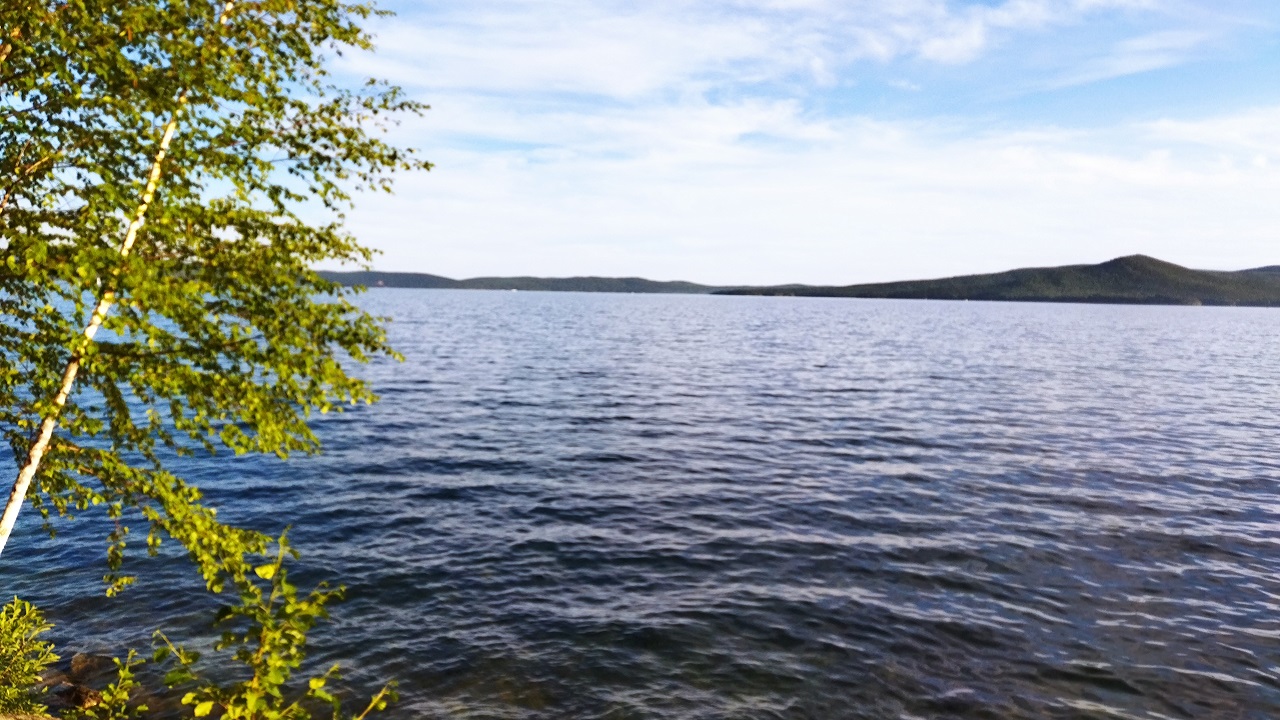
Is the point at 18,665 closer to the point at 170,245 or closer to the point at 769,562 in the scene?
the point at 170,245

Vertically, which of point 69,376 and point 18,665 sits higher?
point 69,376

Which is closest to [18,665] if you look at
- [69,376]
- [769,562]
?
[69,376]

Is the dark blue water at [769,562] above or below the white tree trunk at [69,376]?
below

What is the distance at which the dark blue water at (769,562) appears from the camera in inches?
612

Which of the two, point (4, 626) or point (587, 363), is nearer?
point (4, 626)

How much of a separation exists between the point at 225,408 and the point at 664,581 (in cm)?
1266

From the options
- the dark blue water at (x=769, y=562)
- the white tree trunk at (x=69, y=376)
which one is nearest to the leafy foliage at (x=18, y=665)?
the dark blue water at (x=769, y=562)

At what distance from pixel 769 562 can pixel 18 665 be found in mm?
17018

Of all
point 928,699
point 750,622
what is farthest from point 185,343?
point 928,699

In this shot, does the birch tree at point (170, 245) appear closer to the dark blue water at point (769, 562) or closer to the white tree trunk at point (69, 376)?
the white tree trunk at point (69, 376)

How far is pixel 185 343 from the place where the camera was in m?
10.3

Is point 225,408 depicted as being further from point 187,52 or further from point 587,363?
point 587,363

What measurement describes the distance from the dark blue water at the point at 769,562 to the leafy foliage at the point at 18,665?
100 inches

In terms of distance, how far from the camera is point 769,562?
70.8 ft
